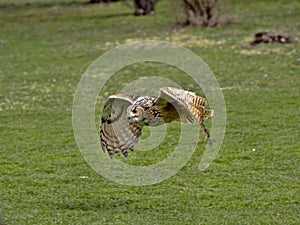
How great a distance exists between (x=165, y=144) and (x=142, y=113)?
360 cm

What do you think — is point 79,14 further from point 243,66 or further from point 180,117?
point 180,117

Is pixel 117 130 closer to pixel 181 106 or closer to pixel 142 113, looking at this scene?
pixel 142 113

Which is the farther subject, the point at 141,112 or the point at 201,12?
the point at 201,12

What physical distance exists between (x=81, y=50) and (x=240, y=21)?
464 centimetres

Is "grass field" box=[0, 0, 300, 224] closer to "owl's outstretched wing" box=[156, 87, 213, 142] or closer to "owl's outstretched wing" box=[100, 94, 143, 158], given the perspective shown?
"owl's outstretched wing" box=[100, 94, 143, 158]

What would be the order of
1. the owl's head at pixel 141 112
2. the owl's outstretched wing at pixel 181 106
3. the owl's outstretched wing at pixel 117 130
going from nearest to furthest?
the owl's outstretched wing at pixel 181 106 → the owl's head at pixel 141 112 → the owl's outstretched wing at pixel 117 130

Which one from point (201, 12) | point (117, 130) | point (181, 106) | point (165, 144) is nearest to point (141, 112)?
point (181, 106)

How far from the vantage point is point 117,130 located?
6.91m

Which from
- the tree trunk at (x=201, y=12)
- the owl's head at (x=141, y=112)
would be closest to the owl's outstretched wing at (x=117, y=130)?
the owl's head at (x=141, y=112)

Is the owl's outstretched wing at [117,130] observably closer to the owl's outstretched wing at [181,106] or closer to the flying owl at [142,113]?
the flying owl at [142,113]

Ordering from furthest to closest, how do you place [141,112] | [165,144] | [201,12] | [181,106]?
1. [201,12]
2. [165,144]
3. [141,112]
4. [181,106]

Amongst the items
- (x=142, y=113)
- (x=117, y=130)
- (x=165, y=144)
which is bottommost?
(x=165, y=144)

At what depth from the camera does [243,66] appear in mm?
14859

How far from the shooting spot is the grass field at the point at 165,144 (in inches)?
288
